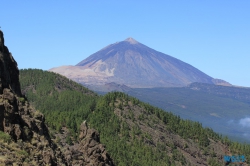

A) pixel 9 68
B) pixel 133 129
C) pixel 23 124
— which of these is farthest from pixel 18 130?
pixel 133 129

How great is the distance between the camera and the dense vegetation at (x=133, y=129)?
126812 millimetres

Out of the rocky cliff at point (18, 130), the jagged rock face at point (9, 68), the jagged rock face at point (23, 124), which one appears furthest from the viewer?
the jagged rock face at point (9, 68)

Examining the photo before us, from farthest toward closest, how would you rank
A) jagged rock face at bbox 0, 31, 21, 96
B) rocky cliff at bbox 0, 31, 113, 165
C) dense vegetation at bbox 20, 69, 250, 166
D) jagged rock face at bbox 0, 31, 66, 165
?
dense vegetation at bbox 20, 69, 250, 166 → jagged rock face at bbox 0, 31, 21, 96 → jagged rock face at bbox 0, 31, 66, 165 → rocky cliff at bbox 0, 31, 113, 165

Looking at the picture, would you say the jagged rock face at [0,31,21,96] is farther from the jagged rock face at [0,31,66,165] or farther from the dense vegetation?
the dense vegetation

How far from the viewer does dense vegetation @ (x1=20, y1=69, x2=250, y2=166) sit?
4993 inches

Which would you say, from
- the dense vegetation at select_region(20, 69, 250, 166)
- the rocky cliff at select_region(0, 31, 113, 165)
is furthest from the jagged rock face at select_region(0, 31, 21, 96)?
the dense vegetation at select_region(20, 69, 250, 166)

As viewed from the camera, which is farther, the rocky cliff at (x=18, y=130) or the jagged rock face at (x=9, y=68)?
the jagged rock face at (x=9, y=68)

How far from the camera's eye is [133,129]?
15012 centimetres

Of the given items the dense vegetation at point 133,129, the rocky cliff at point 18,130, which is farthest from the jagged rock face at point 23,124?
the dense vegetation at point 133,129

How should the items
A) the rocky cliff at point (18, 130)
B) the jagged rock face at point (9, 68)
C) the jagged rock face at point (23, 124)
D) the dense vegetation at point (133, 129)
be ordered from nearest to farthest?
the rocky cliff at point (18, 130), the jagged rock face at point (23, 124), the jagged rock face at point (9, 68), the dense vegetation at point (133, 129)

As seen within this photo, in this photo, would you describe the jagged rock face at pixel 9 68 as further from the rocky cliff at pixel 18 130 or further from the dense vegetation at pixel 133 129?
the dense vegetation at pixel 133 129

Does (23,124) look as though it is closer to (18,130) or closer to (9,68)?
(18,130)

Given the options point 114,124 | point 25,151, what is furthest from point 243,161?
point 25,151

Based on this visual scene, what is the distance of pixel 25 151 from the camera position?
2822 centimetres
